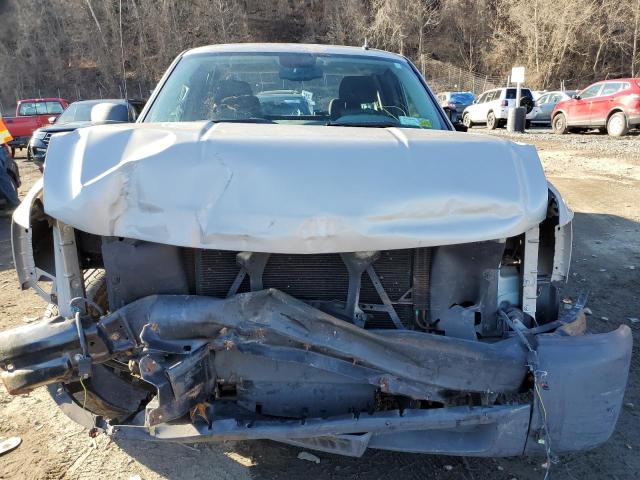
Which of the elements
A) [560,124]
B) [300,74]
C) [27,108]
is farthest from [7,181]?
[560,124]

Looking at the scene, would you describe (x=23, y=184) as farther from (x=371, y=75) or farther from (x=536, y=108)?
(x=536, y=108)

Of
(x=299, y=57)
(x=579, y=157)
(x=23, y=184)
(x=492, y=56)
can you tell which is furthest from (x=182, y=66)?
(x=492, y=56)

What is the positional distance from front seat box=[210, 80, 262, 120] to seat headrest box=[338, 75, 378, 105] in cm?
65

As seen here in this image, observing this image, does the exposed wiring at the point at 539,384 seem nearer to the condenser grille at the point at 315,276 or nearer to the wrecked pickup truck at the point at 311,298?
the wrecked pickup truck at the point at 311,298

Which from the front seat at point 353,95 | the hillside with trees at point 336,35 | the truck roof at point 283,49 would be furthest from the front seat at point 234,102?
the hillside with trees at point 336,35

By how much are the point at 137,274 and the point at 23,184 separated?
1094 centimetres

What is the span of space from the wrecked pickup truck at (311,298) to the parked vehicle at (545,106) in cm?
2199

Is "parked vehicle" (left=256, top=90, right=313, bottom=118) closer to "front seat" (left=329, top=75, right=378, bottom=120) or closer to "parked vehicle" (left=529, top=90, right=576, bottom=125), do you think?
"front seat" (left=329, top=75, right=378, bottom=120)

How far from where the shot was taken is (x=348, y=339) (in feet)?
6.85

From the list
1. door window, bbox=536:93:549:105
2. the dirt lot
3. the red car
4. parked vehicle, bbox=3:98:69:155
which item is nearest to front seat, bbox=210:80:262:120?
the dirt lot

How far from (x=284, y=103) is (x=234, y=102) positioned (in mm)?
344

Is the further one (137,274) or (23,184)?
(23,184)

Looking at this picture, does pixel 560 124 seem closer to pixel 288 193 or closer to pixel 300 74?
pixel 300 74

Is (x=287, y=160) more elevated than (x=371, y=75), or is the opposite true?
(x=371, y=75)
